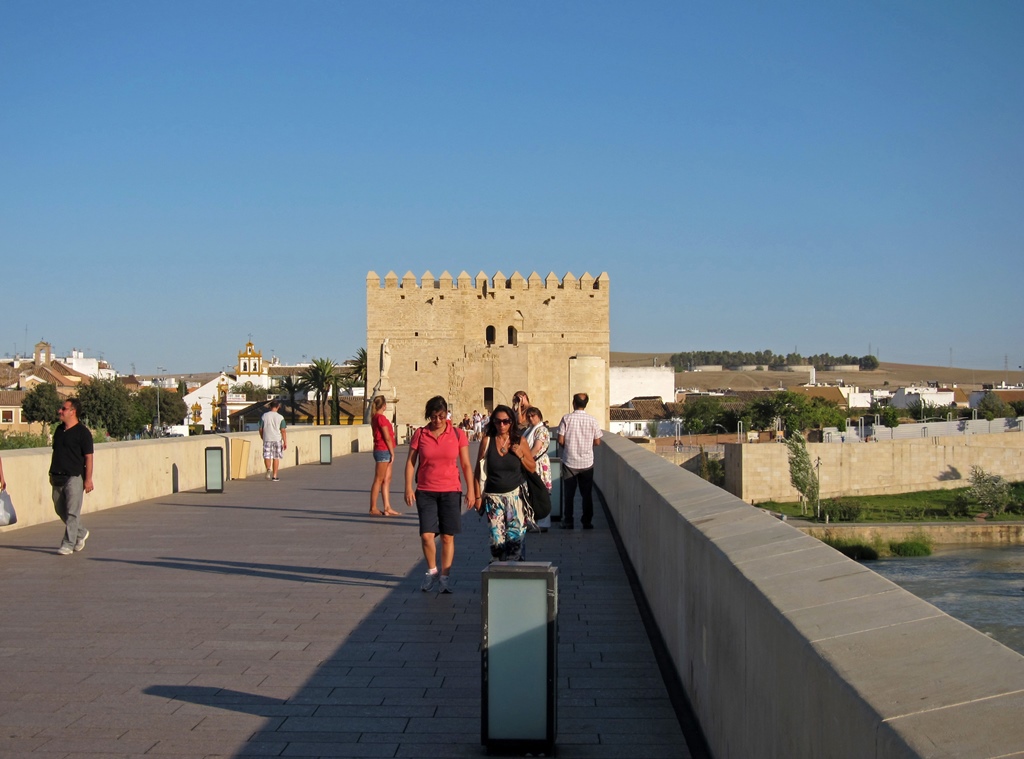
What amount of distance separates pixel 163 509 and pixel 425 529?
23.2ft

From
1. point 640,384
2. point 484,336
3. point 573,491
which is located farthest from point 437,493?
point 640,384

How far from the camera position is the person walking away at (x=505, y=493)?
805cm

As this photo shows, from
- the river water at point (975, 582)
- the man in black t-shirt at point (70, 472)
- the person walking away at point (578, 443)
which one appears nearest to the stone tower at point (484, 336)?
the river water at point (975, 582)

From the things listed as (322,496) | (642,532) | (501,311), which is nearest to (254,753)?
(642,532)

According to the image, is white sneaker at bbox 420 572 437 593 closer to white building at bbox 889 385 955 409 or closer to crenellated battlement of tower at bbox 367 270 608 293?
crenellated battlement of tower at bbox 367 270 608 293

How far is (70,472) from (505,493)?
4.26m

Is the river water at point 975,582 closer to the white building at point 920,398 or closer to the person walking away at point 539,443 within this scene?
the person walking away at point 539,443

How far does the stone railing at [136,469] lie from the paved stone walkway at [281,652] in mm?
834

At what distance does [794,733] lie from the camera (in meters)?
2.80

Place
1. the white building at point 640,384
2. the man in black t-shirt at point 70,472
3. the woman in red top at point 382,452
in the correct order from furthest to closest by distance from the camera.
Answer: the white building at point 640,384 → the woman in red top at point 382,452 → the man in black t-shirt at point 70,472

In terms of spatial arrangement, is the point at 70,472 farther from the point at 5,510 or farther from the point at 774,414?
the point at 774,414

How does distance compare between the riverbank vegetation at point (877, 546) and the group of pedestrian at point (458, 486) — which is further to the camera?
the riverbank vegetation at point (877, 546)

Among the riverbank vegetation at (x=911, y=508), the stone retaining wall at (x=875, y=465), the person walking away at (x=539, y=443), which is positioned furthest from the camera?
the stone retaining wall at (x=875, y=465)

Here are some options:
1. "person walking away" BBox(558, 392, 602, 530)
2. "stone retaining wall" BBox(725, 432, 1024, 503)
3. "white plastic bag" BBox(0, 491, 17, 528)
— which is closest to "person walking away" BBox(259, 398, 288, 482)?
"person walking away" BBox(558, 392, 602, 530)
